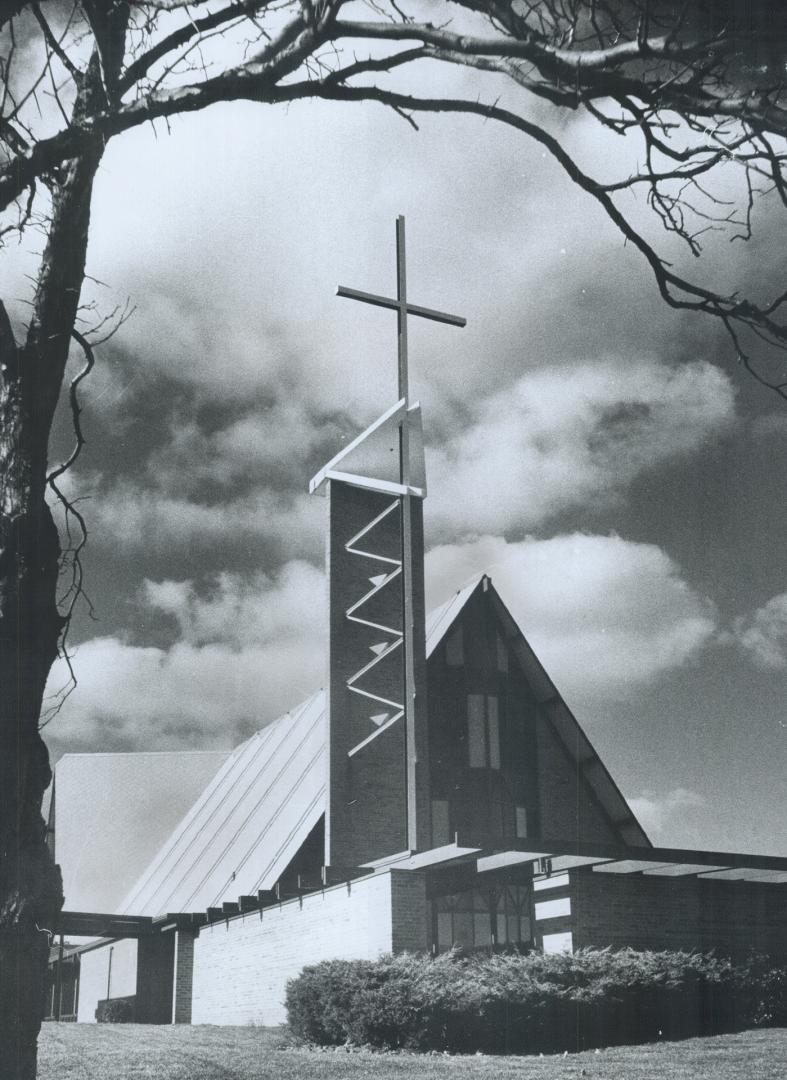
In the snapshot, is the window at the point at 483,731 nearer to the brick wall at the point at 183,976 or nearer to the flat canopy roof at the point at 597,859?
the flat canopy roof at the point at 597,859

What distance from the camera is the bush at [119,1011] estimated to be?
29.8m

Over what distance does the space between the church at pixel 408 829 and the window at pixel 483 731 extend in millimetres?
42

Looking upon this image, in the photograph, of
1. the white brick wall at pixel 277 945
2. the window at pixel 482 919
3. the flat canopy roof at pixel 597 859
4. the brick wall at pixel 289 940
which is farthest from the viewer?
the window at pixel 482 919

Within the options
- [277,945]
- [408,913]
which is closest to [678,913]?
[408,913]

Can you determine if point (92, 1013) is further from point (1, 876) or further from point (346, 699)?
point (1, 876)

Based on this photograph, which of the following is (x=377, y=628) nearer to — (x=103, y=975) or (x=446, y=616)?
(x=446, y=616)

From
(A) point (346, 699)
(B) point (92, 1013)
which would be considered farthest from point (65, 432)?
(B) point (92, 1013)

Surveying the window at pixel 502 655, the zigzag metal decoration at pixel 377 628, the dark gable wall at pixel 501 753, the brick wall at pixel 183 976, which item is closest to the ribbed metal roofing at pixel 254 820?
the dark gable wall at pixel 501 753

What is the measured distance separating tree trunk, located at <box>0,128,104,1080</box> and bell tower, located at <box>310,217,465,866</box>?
14.7 metres

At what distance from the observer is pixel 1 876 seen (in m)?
4.34

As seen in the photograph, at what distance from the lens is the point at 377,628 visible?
20828 millimetres

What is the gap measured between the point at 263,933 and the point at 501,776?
18.6ft

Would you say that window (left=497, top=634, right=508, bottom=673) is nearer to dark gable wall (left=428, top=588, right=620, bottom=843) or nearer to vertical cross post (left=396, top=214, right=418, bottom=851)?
dark gable wall (left=428, top=588, right=620, bottom=843)

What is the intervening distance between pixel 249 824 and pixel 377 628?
793 cm
